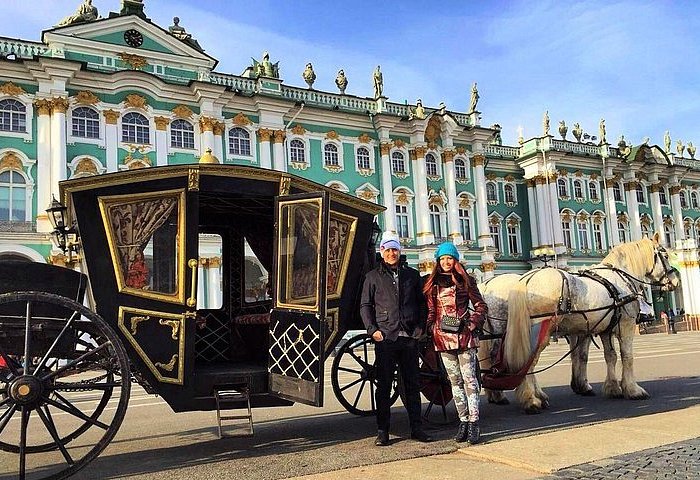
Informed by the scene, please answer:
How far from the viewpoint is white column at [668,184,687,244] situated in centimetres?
4497

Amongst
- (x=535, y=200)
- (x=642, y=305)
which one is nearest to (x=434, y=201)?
(x=535, y=200)

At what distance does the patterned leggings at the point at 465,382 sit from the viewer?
6.09 meters

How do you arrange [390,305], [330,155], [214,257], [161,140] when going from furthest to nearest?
[330,155] < [161,140] < [214,257] < [390,305]

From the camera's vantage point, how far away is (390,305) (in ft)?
20.5

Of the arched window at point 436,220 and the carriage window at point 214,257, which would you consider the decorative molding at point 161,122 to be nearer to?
the arched window at point 436,220

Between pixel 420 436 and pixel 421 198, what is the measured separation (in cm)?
2712

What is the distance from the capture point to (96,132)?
992 inches

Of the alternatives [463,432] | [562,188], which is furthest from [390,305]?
[562,188]

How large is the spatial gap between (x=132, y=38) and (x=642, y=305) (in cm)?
2322

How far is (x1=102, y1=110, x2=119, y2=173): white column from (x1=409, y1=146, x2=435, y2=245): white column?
14.9 m

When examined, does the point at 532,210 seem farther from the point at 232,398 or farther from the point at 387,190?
the point at 232,398

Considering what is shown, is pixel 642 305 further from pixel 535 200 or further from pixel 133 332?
pixel 535 200

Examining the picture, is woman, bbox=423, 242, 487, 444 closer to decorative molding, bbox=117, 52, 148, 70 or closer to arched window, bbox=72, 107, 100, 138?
arched window, bbox=72, 107, 100, 138

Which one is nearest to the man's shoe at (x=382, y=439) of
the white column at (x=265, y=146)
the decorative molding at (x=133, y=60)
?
the white column at (x=265, y=146)
